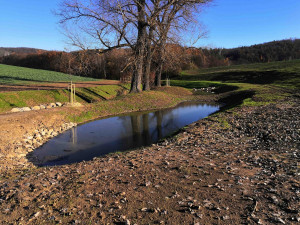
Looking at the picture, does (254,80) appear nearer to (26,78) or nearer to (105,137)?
(105,137)

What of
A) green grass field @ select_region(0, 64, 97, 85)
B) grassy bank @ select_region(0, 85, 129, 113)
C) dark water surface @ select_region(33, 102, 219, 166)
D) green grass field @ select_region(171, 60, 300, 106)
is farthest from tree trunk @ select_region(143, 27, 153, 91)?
green grass field @ select_region(0, 64, 97, 85)

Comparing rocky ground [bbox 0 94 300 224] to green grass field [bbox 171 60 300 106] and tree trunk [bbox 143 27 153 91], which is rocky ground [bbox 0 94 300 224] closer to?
tree trunk [bbox 143 27 153 91]

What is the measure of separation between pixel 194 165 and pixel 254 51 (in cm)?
12867

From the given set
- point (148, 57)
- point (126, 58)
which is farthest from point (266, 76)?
point (126, 58)

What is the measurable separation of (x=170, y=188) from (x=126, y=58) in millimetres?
19047

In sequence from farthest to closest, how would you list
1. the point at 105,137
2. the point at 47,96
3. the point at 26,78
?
the point at 26,78 < the point at 47,96 < the point at 105,137

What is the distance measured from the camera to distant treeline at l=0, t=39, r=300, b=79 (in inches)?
862

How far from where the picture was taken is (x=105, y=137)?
14.0 metres

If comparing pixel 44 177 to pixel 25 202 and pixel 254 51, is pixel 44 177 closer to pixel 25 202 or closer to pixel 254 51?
pixel 25 202

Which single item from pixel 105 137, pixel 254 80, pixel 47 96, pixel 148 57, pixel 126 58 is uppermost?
pixel 148 57

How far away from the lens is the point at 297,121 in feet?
42.5

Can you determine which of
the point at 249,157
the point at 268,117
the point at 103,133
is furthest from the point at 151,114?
the point at 249,157

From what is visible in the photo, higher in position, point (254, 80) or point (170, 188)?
point (254, 80)

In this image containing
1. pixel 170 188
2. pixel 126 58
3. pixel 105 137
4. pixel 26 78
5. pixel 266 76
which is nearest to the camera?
pixel 170 188
